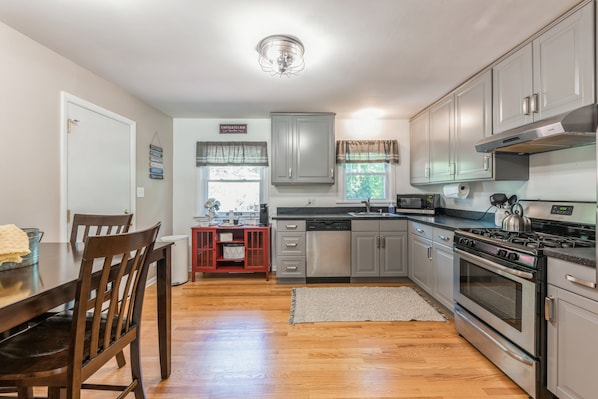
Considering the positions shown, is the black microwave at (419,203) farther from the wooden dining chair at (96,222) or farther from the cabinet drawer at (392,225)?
the wooden dining chair at (96,222)

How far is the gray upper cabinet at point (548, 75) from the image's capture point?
5.19ft

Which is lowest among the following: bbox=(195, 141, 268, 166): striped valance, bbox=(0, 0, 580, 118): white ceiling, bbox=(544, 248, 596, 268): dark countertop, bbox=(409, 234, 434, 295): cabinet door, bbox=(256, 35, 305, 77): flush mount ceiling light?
bbox=(409, 234, 434, 295): cabinet door

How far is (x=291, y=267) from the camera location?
137 inches

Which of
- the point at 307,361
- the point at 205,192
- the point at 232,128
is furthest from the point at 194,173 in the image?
the point at 307,361

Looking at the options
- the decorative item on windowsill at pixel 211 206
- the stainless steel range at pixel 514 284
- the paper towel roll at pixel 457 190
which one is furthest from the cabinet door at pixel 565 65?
the decorative item on windowsill at pixel 211 206

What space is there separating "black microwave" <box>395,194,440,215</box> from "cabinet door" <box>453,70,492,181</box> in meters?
0.65

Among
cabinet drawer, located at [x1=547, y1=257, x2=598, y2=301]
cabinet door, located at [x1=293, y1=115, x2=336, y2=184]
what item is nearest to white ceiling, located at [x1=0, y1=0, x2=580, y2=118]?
cabinet door, located at [x1=293, y1=115, x2=336, y2=184]

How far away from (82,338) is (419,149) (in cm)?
383

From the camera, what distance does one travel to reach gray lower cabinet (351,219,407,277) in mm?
3447

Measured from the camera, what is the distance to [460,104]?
2779mm

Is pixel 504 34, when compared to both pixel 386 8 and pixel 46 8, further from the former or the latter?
pixel 46 8

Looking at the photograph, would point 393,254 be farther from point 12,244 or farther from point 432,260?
point 12,244

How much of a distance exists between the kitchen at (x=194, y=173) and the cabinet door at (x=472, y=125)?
1.21 ft

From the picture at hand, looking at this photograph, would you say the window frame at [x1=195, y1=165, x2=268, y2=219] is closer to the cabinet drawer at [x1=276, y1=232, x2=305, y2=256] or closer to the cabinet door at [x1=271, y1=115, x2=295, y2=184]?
the cabinet door at [x1=271, y1=115, x2=295, y2=184]
